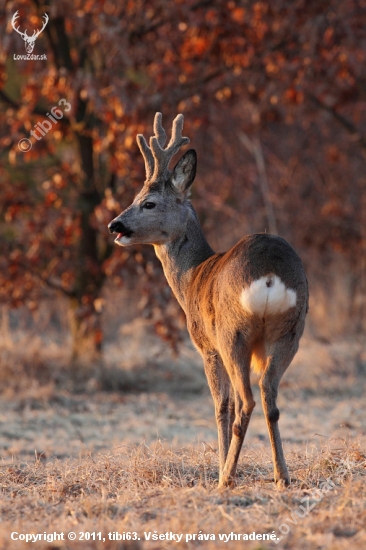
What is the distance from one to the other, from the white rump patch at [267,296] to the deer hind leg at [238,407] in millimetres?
362

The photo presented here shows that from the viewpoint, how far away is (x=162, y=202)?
588 centimetres

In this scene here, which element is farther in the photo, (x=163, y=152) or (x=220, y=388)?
(x=163, y=152)

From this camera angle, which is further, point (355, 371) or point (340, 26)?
point (355, 371)

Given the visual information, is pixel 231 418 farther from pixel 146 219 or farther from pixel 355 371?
pixel 355 371

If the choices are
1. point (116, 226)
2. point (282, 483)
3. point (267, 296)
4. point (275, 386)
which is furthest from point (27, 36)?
point (282, 483)

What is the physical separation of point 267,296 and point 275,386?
20.7 inches

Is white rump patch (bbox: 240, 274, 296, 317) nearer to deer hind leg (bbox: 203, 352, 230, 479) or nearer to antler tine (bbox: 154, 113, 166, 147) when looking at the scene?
deer hind leg (bbox: 203, 352, 230, 479)

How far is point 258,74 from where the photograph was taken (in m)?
10.2

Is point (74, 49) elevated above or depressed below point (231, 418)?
above

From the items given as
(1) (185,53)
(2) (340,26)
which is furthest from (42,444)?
(2) (340,26)

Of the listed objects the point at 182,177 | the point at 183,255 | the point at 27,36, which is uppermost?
the point at 27,36

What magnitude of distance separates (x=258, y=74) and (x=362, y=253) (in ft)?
17.2

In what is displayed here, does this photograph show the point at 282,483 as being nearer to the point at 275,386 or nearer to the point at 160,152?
the point at 275,386

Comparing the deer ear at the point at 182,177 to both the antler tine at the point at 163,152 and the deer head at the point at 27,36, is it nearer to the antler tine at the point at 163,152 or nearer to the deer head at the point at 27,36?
the antler tine at the point at 163,152
